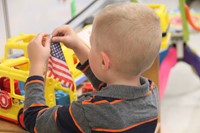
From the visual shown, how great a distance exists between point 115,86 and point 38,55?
191 mm

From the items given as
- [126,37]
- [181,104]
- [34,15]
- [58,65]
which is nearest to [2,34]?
[34,15]

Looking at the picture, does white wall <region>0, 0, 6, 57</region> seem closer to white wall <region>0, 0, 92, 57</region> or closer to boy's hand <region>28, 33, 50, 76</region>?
white wall <region>0, 0, 92, 57</region>

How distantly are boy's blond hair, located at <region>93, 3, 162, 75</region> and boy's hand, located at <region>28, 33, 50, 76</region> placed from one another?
15 centimetres

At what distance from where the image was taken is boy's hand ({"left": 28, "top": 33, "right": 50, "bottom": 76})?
859 millimetres

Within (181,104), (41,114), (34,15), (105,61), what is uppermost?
(105,61)

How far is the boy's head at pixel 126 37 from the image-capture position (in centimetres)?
73

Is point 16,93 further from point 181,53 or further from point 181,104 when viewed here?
point 181,104

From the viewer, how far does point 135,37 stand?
732 millimetres

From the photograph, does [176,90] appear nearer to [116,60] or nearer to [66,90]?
[66,90]

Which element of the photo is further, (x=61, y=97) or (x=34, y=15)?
(x=34, y=15)

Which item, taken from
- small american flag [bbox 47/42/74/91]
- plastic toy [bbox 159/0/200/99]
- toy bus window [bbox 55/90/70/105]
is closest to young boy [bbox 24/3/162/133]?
small american flag [bbox 47/42/74/91]

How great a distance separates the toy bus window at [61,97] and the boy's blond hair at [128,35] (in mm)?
315

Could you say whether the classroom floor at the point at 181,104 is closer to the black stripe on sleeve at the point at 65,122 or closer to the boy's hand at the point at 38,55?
the boy's hand at the point at 38,55

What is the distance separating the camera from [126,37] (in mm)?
734
